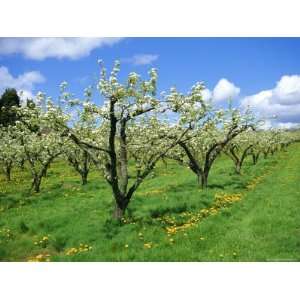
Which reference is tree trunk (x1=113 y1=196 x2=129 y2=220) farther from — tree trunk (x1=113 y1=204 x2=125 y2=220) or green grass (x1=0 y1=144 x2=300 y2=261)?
green grass (x1=0 y1=144 x2=300 y2=261)

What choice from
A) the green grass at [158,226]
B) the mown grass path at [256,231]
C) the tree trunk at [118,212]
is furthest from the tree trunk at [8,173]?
the tree trunk at [118,212]

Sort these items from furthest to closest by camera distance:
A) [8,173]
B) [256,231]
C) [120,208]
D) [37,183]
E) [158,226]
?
[8,173] < [37,183] < [120,208] < [158,226] < [256,231]

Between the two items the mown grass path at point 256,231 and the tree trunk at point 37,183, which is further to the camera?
the tree trunk at point 37,183

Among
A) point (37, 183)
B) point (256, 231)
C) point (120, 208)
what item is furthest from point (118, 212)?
point (37, 183)

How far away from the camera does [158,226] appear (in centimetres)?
1498

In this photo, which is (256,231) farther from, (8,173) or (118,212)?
(8,173)

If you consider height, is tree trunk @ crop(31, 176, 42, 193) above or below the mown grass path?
above

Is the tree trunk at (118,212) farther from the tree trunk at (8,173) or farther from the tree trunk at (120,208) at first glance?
the tree trunk at (8,173)

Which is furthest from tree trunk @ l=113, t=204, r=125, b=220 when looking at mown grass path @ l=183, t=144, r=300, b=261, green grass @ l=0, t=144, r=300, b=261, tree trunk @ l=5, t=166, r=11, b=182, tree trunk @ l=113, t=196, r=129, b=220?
tree trunk @ l=5, t=166, r=11, b=182

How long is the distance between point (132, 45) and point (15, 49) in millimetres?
3593

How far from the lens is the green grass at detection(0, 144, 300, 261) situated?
1278 centimetres

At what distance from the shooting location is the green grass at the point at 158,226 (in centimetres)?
1278
